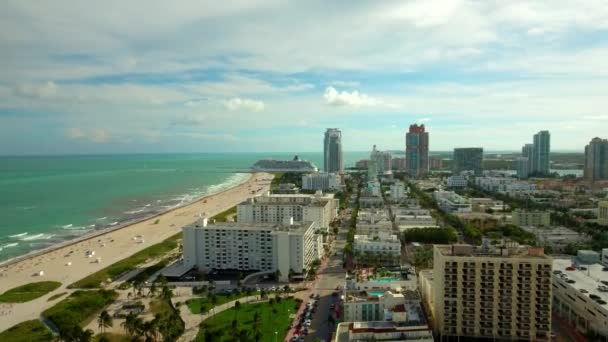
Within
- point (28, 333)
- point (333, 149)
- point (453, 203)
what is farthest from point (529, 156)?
point (28, 333)

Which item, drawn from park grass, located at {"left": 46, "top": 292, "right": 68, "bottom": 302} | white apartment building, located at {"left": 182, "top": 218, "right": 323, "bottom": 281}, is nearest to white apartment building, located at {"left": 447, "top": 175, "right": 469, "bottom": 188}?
white apartment building, located at {"left": 182, "top": 218, "right": 323, "bottom": 281}

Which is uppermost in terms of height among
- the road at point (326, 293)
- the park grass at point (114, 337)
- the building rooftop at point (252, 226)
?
the building rooftop at point (252, 226)

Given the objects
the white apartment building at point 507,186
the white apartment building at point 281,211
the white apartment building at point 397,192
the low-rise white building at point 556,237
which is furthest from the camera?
the white apartment building at point 507,186

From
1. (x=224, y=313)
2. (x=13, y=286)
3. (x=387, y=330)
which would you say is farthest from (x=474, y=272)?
(x=13, y=286)

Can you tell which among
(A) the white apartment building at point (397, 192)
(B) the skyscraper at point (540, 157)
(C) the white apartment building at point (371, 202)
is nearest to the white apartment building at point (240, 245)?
(C) the white apartment building at point (371, 202)

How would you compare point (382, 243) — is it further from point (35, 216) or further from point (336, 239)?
point (35, 216)

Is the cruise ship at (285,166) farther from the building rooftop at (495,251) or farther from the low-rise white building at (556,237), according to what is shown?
the building rooftop at (495,251)

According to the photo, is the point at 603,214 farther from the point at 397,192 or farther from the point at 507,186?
the point at 507,186
